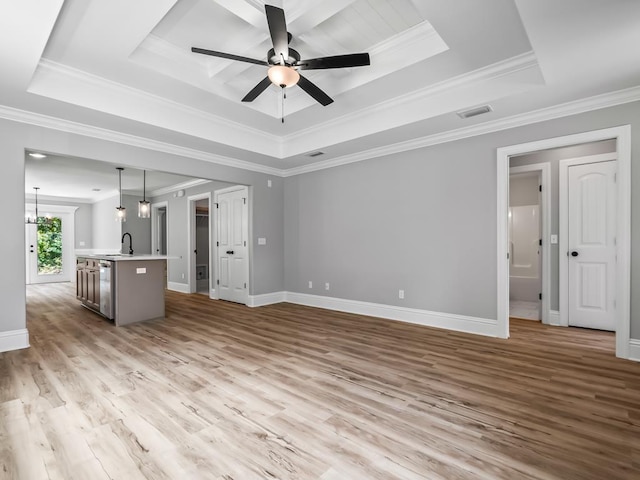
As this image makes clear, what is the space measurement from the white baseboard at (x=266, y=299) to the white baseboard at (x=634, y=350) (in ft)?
16.2

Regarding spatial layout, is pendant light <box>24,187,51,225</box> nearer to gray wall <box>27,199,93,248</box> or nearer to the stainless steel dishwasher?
gray wall <box>27,199,93,248</box>

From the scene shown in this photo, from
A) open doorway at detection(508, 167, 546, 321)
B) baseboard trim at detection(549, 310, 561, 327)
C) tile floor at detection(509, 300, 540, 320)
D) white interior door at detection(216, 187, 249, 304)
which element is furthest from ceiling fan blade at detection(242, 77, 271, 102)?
open doorway at detection(508, 167, 546, 321)

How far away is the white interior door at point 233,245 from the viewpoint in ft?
20.2

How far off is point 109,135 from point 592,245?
6401 millimetres

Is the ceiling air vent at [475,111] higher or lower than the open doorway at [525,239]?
higher

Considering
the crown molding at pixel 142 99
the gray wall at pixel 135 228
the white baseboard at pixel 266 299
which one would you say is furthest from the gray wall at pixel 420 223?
the gray wall at pixel 135 228

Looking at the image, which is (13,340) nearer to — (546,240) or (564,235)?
(546,240)

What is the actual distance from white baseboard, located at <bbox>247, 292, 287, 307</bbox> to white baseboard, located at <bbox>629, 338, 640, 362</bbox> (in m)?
4.93

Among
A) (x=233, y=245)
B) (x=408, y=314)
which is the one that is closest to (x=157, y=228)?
(x=233, y=245)

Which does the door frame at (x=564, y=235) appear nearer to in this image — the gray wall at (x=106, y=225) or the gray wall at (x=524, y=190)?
the gray wall at (x=524, y=190)

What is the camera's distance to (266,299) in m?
6.05

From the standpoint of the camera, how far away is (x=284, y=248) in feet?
21.0

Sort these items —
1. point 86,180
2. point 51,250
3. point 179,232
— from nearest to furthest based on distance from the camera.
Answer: point 86,180 → point 179,232 → point 51,250

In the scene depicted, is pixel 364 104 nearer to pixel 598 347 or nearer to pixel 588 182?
pixel 588 182
